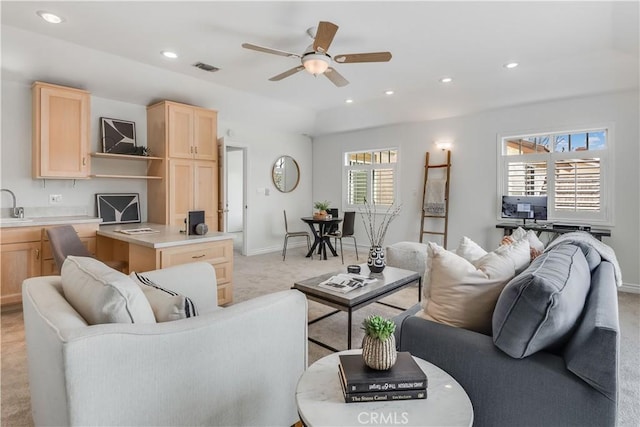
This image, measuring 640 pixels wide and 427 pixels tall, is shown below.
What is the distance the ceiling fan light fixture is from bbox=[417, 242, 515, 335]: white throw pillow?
2.15m

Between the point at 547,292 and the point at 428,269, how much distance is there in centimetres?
58

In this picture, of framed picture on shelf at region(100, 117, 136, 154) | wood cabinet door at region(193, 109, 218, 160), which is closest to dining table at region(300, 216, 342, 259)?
wood cabinet door at region(193, 109, 218, 160)

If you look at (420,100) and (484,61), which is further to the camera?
(420,100)

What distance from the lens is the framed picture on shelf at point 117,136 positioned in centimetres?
437

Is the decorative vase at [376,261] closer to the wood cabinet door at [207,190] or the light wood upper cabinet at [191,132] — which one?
the wood cabinet door at [207,190]

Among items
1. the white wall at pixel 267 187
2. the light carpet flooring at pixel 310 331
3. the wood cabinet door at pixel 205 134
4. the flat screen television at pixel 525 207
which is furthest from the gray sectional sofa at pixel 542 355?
the white wall at pixel 267 187

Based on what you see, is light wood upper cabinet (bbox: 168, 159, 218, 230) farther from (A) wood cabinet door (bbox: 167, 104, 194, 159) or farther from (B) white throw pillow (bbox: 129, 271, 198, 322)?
(B) white throw pillow (bbox: 129, 271, 198, 322)

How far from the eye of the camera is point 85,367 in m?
0.97

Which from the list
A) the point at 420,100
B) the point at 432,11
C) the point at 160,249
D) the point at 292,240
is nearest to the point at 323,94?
the point at 420,100

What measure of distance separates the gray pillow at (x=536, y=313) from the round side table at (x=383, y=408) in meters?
0.29

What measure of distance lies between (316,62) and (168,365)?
2702 millimetres

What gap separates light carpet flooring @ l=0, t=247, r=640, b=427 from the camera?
190 cm

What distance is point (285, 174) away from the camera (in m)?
7.01

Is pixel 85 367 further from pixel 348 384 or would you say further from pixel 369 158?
pixel 369 158
